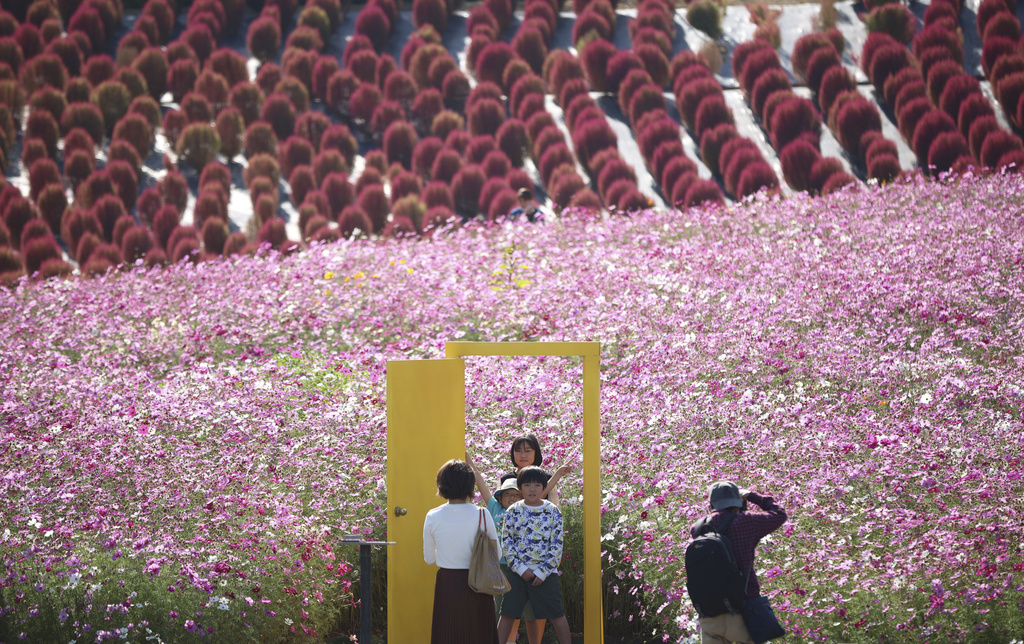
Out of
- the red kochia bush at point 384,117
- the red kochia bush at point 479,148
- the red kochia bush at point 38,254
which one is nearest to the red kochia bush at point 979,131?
the red kochia bush at point 479,148

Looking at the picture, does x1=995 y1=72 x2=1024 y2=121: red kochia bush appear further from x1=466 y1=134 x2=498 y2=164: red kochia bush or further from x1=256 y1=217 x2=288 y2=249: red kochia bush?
x1=256 y1=217 x2=288 y2=249: red kochia bush

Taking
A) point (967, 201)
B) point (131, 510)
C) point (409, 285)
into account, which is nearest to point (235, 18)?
point (409, 285)

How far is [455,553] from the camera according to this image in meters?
4.16

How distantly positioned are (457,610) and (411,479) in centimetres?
74

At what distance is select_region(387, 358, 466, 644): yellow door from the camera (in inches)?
183

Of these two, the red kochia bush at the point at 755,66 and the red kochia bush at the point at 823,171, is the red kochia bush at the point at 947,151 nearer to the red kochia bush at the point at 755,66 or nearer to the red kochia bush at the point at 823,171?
A: the red kochia bush at the point at 823,171

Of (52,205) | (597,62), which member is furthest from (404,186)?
(52,205)

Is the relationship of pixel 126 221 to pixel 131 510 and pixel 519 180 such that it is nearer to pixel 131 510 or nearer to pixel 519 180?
pixel 519 180

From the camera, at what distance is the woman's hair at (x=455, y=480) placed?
4188 millimetres

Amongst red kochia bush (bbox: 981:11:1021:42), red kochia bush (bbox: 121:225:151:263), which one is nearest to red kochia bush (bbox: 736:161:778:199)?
red kochia bush (bbox: 981:11:1021:42)

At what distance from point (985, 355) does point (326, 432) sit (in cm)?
431

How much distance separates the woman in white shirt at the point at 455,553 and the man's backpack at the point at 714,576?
35.0 inches

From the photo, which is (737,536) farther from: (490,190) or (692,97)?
(692,97)

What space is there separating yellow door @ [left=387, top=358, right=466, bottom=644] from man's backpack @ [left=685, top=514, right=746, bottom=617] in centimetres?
146
